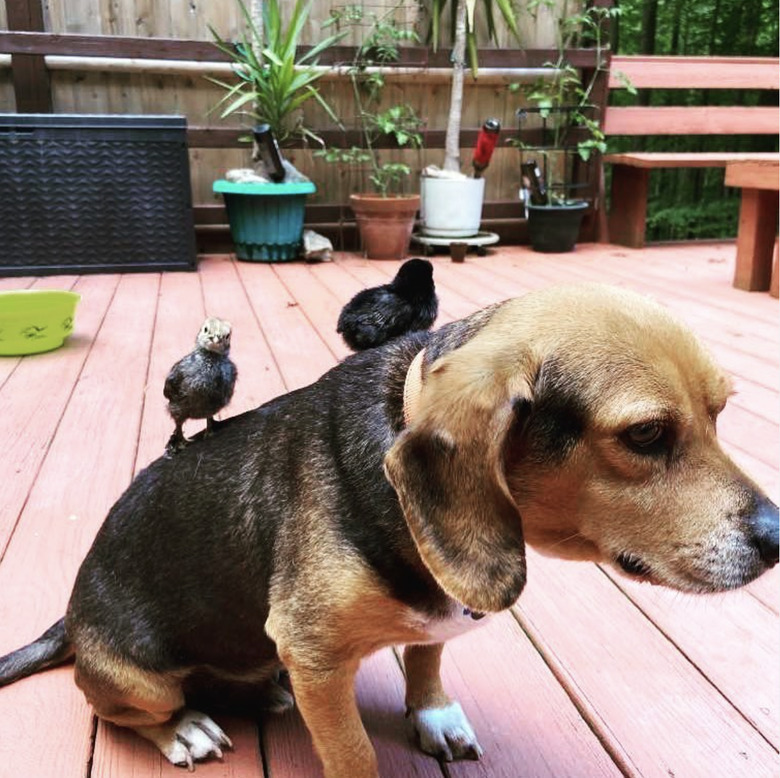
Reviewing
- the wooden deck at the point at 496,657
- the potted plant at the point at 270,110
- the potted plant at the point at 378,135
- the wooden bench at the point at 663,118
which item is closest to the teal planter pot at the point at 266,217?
the potted plant at the point at 270,110

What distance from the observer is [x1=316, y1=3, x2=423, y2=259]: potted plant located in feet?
22.0

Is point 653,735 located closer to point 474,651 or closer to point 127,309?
point 474,651

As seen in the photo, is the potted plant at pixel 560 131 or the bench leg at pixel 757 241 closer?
the bench leg at pixel 757 241

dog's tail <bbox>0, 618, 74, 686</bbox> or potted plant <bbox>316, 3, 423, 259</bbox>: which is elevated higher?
potted plant <bbox>316, 3, 423, 259</bbox>

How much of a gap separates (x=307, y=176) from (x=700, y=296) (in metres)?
3.54

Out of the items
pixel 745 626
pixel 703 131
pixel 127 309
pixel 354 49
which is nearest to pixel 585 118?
pixel 703 131

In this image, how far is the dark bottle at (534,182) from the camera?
7.07 meters

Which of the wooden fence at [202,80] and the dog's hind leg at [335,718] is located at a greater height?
the wooden fence at [202,80]

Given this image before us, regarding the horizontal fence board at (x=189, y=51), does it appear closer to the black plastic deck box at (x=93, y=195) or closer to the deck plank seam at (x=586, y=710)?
the black plastic deck box at (x=93, y=195)

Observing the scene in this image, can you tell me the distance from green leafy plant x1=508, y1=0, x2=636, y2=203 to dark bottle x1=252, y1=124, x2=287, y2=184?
7.34 ft

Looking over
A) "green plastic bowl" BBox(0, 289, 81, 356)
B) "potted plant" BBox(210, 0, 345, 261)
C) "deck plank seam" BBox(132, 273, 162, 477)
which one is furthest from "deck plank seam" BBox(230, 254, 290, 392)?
"green plastic bowl" BBox(0, 289, 81, 356)

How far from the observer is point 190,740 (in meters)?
1.68

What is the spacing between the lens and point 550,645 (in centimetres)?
203

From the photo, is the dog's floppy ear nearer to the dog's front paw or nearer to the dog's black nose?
the dog's black nose
